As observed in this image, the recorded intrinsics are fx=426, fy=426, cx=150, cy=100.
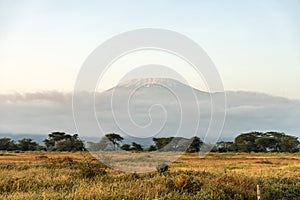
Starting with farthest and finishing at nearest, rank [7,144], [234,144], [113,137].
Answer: [234,144] < [7,144] < [113,137]

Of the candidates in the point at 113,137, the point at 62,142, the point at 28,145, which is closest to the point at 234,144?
the point at 62,142

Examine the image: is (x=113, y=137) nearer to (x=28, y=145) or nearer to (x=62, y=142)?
(x=62, y=142)

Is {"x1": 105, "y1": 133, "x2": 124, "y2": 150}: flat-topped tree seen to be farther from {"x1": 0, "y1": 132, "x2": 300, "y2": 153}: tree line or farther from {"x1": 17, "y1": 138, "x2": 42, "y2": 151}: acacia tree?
{"x1": 17, "y1": 138, "x2": 42, "y2": 151}: acacia tree

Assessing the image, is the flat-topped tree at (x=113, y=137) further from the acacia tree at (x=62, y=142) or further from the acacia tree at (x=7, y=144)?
the acacia tree at (x=7, y=144)

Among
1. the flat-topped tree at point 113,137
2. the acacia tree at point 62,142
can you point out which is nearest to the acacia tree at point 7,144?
the acacia tree at point 62,142

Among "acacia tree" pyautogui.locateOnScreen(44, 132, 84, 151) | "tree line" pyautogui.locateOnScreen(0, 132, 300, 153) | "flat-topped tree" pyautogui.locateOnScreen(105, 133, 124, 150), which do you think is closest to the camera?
"flat-topped tree" pyautogui.locateOnScreen(105, 133, 124, 150)

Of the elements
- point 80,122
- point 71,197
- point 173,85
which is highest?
Answer: point 173,85

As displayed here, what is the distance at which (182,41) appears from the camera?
51.1ft

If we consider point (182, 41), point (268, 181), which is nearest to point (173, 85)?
point (182, 41)

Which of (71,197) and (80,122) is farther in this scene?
(80,122)

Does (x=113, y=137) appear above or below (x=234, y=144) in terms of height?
below

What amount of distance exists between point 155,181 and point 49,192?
373 centimetres

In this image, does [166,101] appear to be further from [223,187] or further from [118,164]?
[118,164]

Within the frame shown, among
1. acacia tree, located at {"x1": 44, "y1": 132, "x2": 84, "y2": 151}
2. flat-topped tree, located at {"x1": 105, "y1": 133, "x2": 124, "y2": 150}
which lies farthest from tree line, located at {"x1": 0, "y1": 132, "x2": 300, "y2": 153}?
flat-topped tree, located at {"x1": 105, "y1": 133, "x2": 124, "y2": 150}
